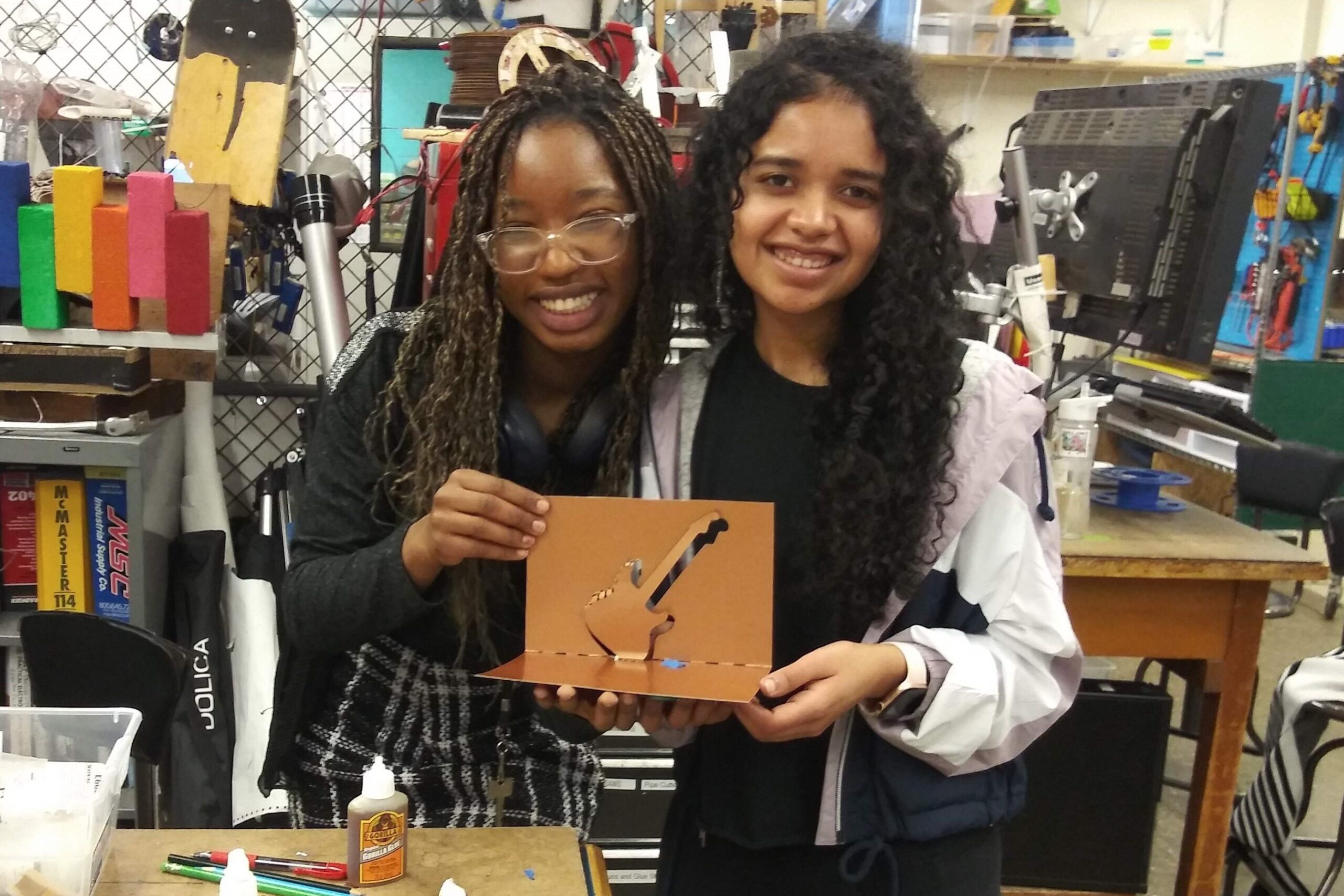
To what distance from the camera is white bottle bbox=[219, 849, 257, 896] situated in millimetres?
779

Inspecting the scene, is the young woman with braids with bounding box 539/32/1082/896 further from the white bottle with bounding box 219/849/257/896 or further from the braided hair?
the white bottle with bounding box 219/849/257/896

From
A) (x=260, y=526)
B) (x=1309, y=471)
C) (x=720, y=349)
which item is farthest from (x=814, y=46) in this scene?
(x=1309, y=471)

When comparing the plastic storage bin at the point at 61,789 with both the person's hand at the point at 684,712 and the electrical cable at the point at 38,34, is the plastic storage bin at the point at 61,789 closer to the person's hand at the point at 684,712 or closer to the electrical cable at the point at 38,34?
the person's hand at the point at 684,712

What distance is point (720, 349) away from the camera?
1144 millimetres

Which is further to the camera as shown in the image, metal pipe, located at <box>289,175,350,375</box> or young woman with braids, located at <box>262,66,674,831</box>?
metal pipe, located at <box>289,175,350,375</box>

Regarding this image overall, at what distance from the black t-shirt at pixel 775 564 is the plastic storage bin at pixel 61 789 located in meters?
0.56

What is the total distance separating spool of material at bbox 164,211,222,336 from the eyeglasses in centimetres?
120

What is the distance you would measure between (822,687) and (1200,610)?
1068 millimetres

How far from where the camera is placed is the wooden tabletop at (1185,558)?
1629mm

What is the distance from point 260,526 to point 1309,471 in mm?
2431

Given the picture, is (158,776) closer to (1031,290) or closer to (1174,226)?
(1031,290)

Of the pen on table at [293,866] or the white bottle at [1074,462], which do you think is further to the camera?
the white bottle at [1074,462]

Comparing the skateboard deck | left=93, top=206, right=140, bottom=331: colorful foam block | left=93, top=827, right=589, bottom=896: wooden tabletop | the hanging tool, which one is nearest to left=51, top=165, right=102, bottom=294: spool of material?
left=93, top=206, right=140, bottom=331: colorful foam block

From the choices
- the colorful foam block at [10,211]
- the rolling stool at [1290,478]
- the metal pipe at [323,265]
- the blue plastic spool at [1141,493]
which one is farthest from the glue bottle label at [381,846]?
the rolling stool at [1290,478]
